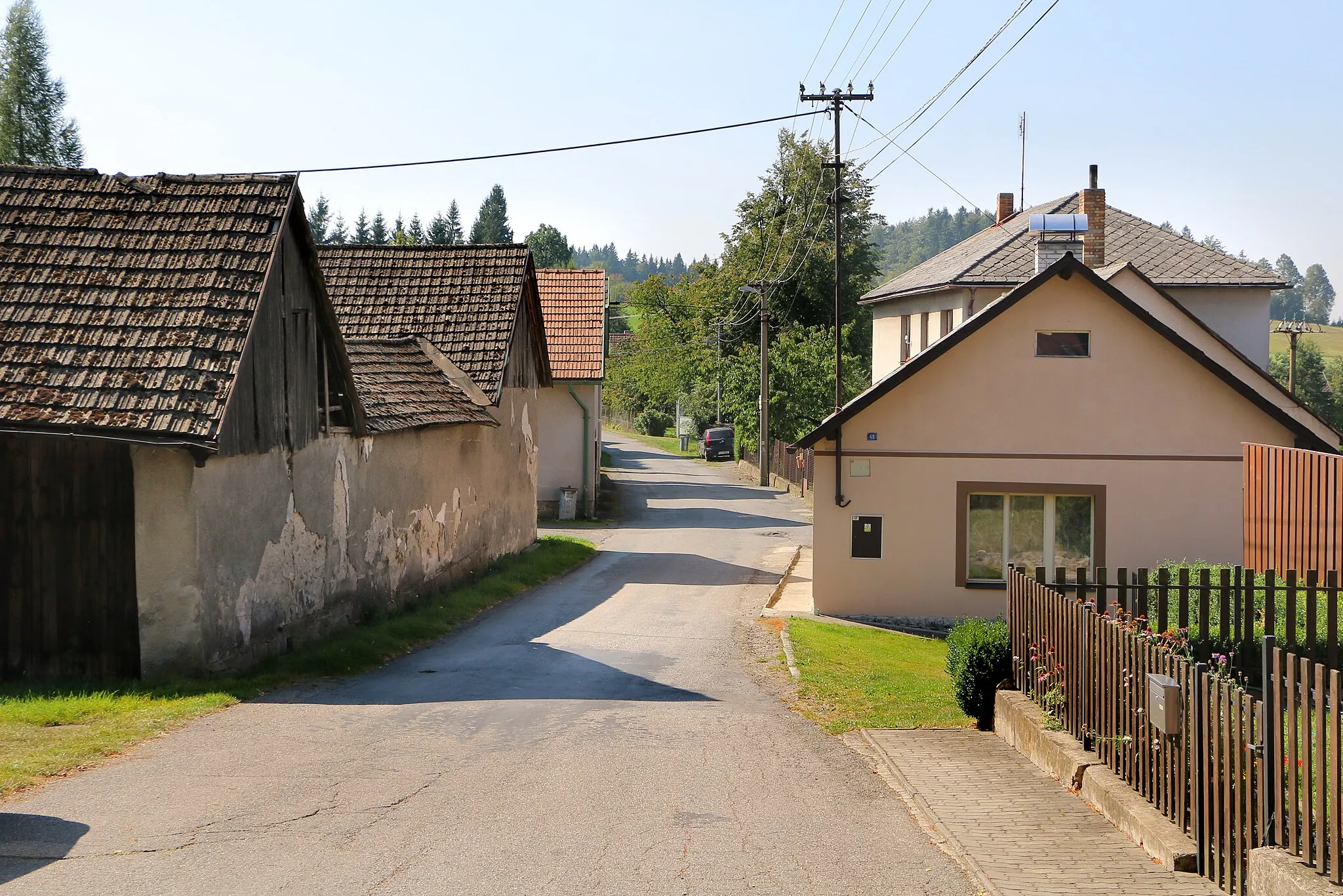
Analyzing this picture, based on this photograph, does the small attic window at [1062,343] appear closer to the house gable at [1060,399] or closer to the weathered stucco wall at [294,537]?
the house gable at [1060,399]

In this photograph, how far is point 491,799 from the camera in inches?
326

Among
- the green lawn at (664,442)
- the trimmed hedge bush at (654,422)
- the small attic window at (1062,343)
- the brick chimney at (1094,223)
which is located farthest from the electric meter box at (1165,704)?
the trimmed hedge bush at (654,422)

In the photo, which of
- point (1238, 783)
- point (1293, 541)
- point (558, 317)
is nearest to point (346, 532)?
point (1238, 783)

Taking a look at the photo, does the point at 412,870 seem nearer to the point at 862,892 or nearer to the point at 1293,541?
the point at 862,892

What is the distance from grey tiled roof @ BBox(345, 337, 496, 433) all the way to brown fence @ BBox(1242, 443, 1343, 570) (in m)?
12.9

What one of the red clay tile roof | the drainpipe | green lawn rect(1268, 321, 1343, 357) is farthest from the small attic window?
green lawn rect(1268, 321, 1343, 357)

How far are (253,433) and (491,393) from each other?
37.5ft

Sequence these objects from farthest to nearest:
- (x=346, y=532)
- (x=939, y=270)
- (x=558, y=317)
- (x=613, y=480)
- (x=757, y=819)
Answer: (x=613, y=480) < (x=558, y=317) < (x=939, y=270) < (x=346, y=532) < (x=757, y=819)

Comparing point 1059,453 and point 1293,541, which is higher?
point 1059,453

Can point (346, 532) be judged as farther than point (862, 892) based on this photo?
Yes

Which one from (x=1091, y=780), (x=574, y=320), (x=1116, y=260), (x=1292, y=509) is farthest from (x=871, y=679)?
(x=574, y=320)

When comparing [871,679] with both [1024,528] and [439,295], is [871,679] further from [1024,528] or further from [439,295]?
[439,295]

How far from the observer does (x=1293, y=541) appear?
18562 mm

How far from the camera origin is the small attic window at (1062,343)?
19.6 m
